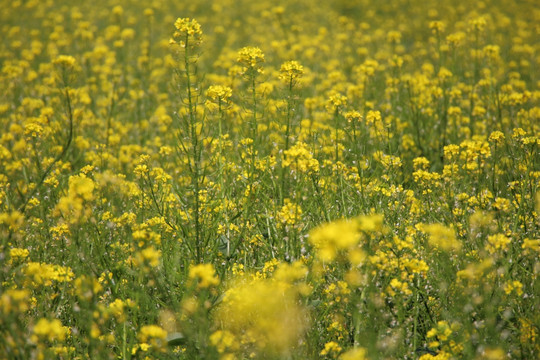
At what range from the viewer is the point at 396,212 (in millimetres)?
3223

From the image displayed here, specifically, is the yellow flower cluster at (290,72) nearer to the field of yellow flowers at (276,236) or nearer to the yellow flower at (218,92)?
the field of yellow flowers at (276,236)

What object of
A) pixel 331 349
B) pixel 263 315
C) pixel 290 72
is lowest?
pixel 331 349

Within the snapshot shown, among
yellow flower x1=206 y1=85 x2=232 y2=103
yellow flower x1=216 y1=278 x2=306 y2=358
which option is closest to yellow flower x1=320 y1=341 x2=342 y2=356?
yellow flower x1=216 y1=278 x2=306 y2=358

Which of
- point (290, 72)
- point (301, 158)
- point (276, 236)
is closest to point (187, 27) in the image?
point (290, 72)

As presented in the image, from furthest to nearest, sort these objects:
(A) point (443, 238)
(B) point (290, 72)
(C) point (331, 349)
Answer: (B) point (290, 72) → (A) point (443, 238) → (C) point (331, 349)

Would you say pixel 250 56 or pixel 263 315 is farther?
pixel 250 56

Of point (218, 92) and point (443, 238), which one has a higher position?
point (218, 92)

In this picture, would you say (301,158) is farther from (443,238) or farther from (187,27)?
(187,27)

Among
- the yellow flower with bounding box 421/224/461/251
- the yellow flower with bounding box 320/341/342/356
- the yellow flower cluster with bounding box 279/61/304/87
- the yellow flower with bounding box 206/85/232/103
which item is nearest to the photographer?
the yellow flower with bounding box 320/341/342/356

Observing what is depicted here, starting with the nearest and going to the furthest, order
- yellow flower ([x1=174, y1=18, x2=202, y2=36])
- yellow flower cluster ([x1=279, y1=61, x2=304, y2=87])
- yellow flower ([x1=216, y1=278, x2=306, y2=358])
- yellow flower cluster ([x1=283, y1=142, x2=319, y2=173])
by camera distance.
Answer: yellow flower ([x1=216, y1=278, x2=306, y2=358]) < yellow flower cluster ([x1=283, y1=142, x2=319, y2=173]) < yellow flower ([x1=174, y1=18, x2=202, y2=36]) < yellow flower cluster ([x1=279, y1=61, x2=304, y2=87])

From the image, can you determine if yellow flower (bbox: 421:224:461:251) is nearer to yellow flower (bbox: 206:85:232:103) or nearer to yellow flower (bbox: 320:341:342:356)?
yellow flower (bbox: 320:341:342:356)

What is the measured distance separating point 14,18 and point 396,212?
11.1 metres

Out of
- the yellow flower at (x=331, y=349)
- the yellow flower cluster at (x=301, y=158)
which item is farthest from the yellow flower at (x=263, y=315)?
the yellow flower cluster at (x=301, y=158)

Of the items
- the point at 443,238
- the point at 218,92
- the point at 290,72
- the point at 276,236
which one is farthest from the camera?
the point at 290,72
